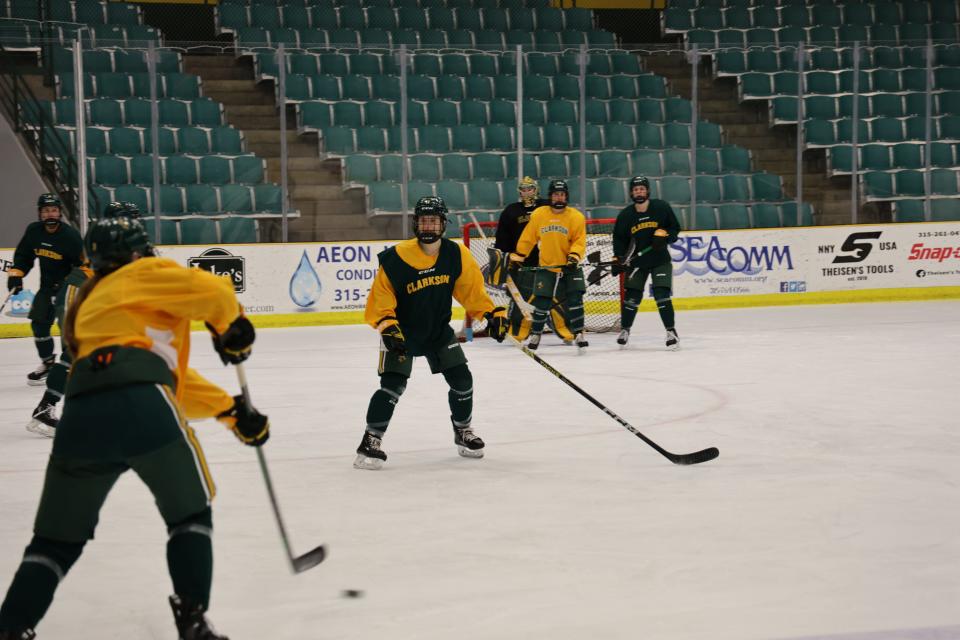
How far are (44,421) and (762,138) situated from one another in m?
A: 11.0

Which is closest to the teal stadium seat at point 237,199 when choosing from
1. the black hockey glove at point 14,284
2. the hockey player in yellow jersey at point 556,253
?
the hockey player in yellow jersey at point 556,253

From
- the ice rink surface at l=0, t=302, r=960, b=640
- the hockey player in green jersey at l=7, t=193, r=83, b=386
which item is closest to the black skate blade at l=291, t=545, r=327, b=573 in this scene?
the ice rink surface at l=0, t=302, r=960, b=640

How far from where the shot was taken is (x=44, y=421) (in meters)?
6.36

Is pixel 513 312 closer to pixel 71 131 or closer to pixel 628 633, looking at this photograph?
pixel 71 131

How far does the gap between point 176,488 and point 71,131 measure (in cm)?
1016

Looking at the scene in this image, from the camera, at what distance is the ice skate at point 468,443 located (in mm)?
5566

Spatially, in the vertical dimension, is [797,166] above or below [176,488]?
above

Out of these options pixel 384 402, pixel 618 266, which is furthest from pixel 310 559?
pixel 618 266

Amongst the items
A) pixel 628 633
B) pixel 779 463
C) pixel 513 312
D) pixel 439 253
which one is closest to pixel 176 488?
pixel 628 633

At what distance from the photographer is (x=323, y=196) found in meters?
12.5

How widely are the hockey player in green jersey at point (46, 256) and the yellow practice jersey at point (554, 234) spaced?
356 cm

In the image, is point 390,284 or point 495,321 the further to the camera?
point 495,321

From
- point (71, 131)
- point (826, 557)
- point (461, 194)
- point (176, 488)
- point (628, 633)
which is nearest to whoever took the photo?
point (176, 488)

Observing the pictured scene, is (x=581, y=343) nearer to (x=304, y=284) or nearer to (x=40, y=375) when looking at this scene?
(x=304, y=284)
